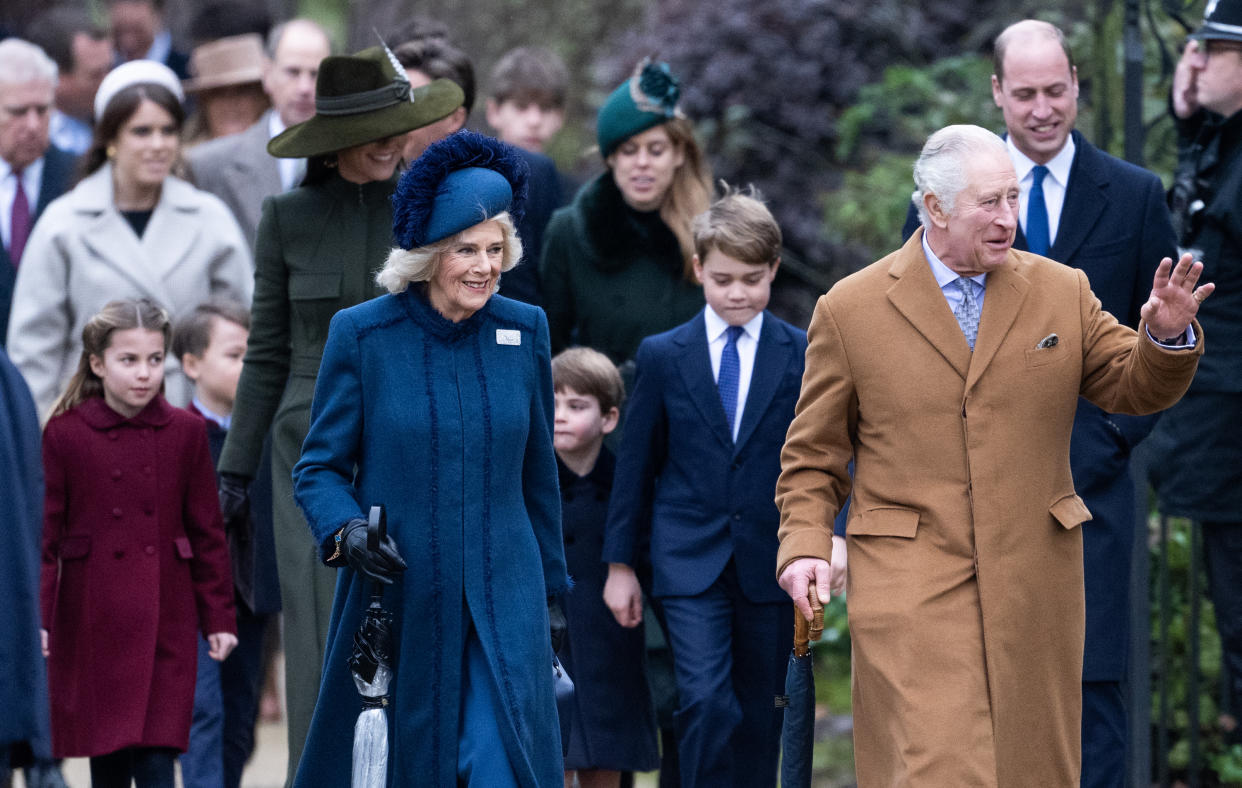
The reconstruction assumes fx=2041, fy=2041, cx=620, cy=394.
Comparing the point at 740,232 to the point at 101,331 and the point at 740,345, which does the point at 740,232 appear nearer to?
the point at 740,345

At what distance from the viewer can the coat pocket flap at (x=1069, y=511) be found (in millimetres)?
5172

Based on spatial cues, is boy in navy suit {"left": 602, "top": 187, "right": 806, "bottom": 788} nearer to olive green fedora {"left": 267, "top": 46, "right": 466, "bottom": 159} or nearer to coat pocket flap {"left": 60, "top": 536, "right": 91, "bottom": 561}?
olive green fedora {"left": 267, "top": 46, "right": 466, "bottom": 159}

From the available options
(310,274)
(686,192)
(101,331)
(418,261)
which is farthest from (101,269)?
(418,261)

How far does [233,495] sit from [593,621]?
4.12 feet

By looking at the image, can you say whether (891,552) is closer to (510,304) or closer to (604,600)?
(510,304)

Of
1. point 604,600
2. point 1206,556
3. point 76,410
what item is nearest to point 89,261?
point 76,410

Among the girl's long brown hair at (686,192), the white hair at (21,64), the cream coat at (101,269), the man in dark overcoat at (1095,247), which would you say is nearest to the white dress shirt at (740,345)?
the man in dark overcoat at (1095,247)

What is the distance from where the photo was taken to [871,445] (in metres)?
5.26

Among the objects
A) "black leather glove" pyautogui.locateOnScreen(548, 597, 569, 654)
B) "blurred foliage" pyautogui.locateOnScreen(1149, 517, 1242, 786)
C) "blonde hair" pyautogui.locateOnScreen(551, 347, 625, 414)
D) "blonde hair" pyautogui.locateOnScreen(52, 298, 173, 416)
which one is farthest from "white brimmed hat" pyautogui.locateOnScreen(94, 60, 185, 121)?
"blurred foliage" pyautogui.locateOnScreen(1149, 517, 1242, 786)

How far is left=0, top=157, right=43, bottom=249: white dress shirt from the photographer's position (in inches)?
355

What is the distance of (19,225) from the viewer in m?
8.98

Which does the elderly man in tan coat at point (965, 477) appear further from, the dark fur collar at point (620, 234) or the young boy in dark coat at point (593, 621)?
the dark fur collar at point (620, 234)

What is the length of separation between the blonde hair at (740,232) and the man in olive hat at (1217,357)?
1.49m

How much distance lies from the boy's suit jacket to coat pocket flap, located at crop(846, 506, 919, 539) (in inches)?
45.2
